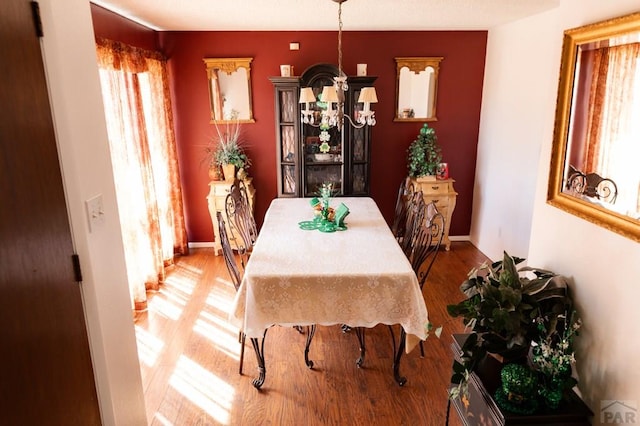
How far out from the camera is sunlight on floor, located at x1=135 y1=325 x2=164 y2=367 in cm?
294

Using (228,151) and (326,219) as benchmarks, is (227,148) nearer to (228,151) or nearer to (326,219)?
(228,151)

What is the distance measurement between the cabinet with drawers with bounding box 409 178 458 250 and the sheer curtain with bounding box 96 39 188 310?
274cm

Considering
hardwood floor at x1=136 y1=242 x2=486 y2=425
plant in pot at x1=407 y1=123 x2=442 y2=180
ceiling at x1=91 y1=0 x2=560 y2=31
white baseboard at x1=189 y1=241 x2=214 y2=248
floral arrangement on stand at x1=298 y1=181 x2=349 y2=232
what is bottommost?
hardwood floor at x1=136 y1=242 x2=486 y2=425

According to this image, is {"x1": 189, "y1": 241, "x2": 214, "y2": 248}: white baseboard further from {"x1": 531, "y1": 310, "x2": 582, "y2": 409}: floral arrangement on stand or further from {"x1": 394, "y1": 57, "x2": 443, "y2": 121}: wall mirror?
{"x1": 531, "y1": 310, "x2": 582, "y2": 409}: floral arrangement on stand


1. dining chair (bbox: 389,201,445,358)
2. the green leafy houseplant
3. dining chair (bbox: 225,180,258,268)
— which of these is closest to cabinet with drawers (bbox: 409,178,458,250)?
dining chair (bbox: 389,201,445,358)

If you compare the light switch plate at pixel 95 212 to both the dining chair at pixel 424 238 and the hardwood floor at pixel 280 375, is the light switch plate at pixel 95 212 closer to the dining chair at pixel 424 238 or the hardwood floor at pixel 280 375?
the hardwood floor at pixel 280 375

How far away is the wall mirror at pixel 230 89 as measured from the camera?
4.65 m

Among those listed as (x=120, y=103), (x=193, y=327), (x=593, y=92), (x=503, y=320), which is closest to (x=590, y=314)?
(x=503, y=320)

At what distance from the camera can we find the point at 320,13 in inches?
143

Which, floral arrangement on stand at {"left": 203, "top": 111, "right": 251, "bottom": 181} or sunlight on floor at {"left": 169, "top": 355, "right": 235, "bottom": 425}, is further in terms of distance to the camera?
floral arrangement on stand at {"left": 203, "top": 111, "right": 251, "bottom": 181}

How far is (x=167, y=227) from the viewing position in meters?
4.46

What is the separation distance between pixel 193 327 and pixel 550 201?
2.72 meters

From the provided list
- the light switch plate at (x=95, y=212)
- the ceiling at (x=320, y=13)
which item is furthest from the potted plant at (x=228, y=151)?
the light switch plate at (x=95, y=212)

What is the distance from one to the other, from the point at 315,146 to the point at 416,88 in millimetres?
1383
